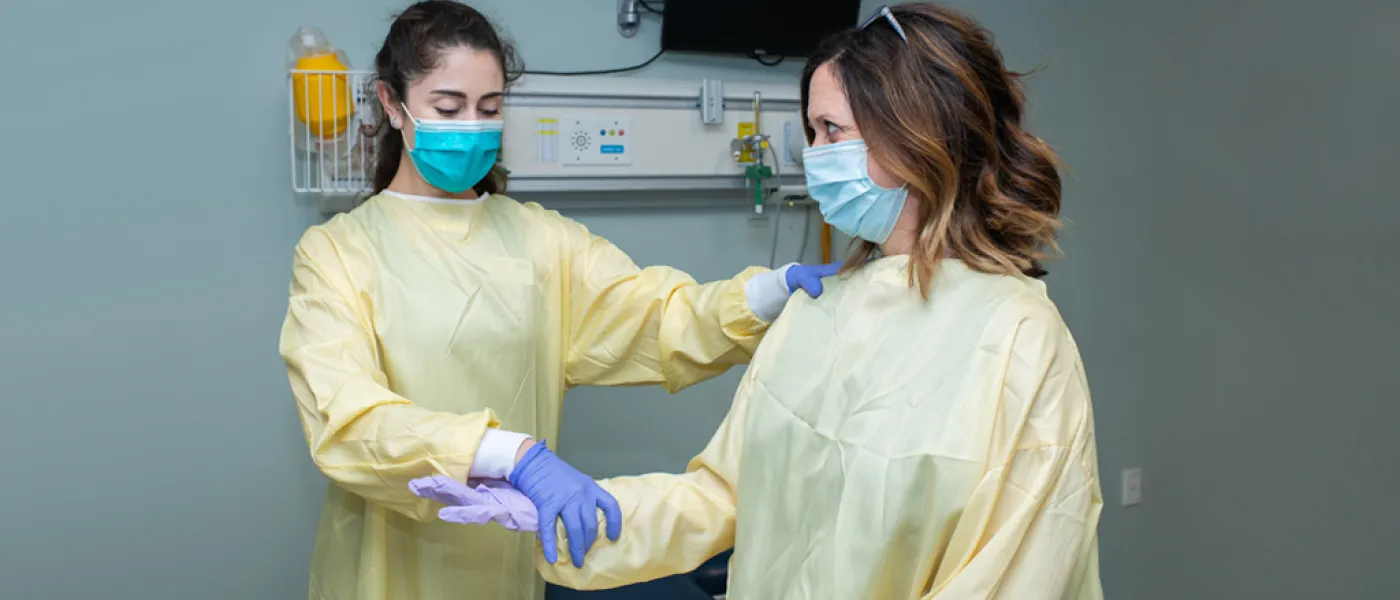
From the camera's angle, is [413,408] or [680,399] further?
[680,399]

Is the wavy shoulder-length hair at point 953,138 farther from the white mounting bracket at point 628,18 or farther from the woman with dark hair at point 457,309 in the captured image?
the white mounting bracket at point 628,18

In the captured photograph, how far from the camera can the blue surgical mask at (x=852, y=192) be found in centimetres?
119

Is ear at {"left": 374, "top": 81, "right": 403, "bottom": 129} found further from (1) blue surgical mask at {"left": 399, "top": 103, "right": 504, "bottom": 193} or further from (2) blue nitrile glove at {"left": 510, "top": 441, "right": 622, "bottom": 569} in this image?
(2) blue nitrile glove at {"left": 510, "top": 441, "right": 622, "bottom": 569}

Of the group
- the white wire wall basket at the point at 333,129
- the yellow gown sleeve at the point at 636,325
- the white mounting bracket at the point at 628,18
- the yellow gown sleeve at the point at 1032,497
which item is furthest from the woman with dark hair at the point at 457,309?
the white mounting bracket at the point at 628,18

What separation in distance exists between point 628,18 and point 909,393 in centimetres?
138

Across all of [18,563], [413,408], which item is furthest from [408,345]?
[18,563]

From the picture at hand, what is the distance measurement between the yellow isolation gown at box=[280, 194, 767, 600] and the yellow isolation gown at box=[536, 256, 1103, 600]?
332 mm

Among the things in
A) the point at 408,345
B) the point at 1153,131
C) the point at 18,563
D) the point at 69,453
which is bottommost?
the point at 18,563

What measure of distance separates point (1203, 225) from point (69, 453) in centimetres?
262

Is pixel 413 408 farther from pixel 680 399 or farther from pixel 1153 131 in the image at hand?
pixel 1153 131

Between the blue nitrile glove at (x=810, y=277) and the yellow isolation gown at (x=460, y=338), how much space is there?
13 cm

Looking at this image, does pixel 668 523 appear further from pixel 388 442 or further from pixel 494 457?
pixel 388 442

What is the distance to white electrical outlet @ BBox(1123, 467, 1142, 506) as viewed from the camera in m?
2.85

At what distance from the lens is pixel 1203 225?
2.78 m
